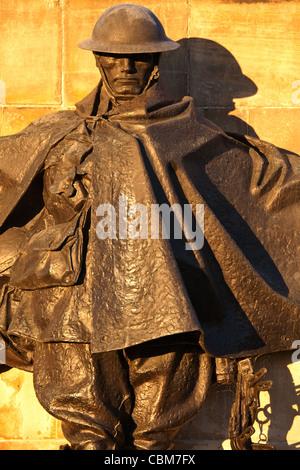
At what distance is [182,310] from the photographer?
770 centimetres

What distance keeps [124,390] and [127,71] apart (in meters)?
1.87

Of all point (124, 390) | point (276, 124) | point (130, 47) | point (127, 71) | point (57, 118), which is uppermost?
point (130, 47)

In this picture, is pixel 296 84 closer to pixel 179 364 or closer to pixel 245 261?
pixel 245 261

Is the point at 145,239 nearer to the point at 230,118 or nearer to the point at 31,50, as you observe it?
the point at 230,118

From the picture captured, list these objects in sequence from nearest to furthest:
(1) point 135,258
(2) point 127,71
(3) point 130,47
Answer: (1) point 135,258 → (3) point 130,47 → (2) point 127,71

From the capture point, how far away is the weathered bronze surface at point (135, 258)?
25.9 feet

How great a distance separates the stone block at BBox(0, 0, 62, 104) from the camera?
9.06 meters

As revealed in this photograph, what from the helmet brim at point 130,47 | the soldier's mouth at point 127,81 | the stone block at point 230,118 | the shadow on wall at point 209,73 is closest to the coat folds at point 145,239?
the soldier's mouth at point 127,81

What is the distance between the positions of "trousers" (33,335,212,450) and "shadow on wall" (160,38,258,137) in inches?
69.7

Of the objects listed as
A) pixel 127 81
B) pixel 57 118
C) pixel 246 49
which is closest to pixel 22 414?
pixel 57 118

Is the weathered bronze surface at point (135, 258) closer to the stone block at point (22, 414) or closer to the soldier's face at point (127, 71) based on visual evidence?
the soldier's face at point (127, 71)

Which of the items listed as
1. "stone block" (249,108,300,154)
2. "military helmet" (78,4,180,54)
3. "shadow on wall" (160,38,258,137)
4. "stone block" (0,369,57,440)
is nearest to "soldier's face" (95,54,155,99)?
"military helmet" (78,4,180,54)

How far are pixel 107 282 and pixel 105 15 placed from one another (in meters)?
1.65

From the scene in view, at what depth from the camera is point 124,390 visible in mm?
8078
